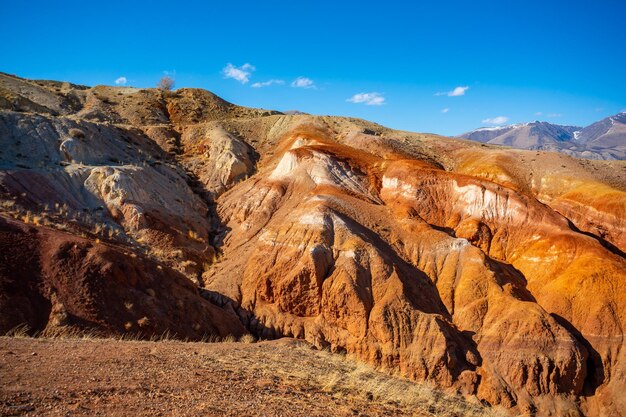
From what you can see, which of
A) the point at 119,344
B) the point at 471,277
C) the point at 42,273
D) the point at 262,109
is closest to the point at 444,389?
the point at 471,277

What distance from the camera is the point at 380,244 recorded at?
98.2 ft

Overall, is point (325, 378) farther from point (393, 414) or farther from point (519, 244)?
point (519, 244)

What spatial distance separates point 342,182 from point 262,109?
3489cm

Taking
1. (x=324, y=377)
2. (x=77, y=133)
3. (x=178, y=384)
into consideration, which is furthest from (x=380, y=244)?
(x=77, y=133)

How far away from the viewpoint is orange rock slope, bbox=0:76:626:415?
24188 mm

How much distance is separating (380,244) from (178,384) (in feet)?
70.5

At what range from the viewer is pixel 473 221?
33.4 m

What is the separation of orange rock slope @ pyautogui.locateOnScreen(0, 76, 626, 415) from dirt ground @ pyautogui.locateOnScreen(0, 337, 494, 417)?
677 centimetres

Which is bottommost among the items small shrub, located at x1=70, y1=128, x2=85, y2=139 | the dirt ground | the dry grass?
the dry grass

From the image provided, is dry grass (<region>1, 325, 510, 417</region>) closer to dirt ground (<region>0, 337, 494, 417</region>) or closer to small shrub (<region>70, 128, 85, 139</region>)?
dirt ground (<region>0, 337, 494, 417</region>)

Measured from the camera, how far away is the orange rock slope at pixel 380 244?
2419cm

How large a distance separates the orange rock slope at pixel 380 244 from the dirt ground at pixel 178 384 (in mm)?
6766

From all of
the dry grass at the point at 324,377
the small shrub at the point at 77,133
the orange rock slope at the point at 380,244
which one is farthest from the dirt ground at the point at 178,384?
the small shrub at the point at 77,133

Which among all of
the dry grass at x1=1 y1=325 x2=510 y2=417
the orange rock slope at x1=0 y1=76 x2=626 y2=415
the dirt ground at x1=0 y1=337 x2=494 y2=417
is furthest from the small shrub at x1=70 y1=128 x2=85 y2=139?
the dirt ground at x1=0 y1=337 x2=494 y2=417
